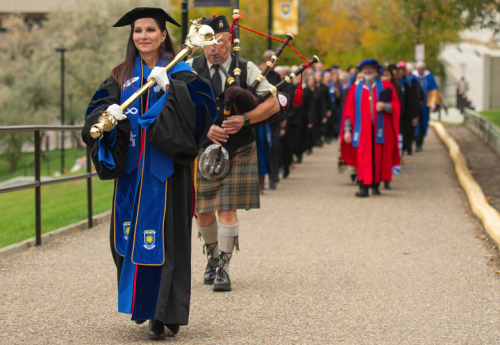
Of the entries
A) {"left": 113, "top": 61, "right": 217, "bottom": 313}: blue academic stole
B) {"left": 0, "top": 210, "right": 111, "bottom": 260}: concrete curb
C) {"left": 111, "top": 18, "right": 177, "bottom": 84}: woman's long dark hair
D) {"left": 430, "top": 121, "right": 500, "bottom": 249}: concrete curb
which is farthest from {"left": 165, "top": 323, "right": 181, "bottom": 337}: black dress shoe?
{"left": 430, "top": 121, "right": 500, "bottom": 249}: concrete curb

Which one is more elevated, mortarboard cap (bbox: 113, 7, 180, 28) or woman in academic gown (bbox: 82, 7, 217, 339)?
mortarboard cap (bbox: 113, 7, 180, 28)

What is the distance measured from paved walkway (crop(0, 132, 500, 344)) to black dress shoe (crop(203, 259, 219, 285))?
134mm

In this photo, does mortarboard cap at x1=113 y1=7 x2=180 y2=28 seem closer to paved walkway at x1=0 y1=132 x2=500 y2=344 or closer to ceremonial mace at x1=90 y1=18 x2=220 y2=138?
ceremonial mace at x1=90 y1=18 x2=220 y2=138

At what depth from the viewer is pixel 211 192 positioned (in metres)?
5.89

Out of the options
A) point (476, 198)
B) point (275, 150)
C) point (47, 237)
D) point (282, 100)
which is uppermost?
point (282, 100)

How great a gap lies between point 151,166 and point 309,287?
2.08 m

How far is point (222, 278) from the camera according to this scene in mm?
5738

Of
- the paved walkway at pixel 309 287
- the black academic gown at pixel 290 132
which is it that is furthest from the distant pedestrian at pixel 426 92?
the paved walkway at pixel 309 287

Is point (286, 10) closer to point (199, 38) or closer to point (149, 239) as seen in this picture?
point (199, 38)

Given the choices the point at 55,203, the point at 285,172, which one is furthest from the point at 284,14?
the point at 55,203

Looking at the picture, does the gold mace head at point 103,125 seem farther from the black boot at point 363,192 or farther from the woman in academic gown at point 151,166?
the black boot at point 363,192

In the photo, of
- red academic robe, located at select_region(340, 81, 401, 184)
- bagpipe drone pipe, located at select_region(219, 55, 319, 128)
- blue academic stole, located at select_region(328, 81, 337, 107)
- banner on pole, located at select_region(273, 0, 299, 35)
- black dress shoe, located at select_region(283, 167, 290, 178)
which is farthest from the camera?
blue academic stole, located at select_region(328, 81, 337, 107)

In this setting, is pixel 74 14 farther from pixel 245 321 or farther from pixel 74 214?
pixel 245 321

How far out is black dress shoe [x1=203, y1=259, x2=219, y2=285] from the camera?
236 inches
